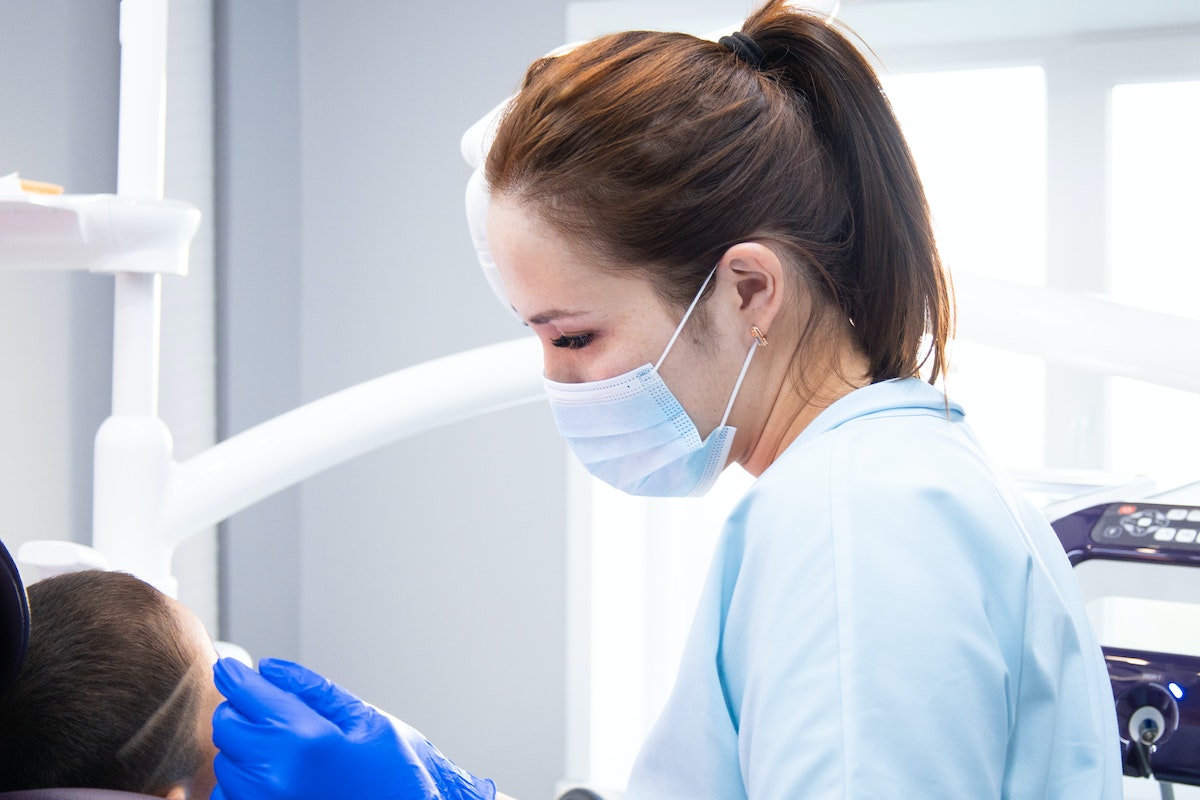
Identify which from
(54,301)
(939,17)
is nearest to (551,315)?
(54,301)

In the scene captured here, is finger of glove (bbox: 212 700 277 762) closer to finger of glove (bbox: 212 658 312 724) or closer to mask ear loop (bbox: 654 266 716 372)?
finger of glove (bbox: 212 658 312 724)

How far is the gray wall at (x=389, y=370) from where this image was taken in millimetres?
2898

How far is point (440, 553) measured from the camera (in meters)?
3.01

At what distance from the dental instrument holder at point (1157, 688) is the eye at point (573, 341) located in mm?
781

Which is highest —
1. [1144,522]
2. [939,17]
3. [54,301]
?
[939,17]

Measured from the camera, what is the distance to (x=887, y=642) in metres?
0.59

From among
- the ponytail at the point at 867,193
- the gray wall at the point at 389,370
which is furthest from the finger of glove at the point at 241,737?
the gray wall at the point at 389,370

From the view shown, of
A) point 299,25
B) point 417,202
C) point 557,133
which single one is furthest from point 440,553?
point 557,133

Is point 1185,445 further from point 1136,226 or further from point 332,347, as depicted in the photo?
point 332,347

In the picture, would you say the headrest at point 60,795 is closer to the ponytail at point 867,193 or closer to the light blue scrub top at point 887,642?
the light blue scrub top at point 887,642

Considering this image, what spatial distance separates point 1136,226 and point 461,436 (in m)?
1.82

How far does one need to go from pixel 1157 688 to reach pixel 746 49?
3.00 feet

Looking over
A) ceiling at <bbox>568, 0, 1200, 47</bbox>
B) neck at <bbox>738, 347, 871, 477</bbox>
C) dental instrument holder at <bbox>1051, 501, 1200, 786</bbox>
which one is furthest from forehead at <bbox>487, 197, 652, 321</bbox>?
ceiling at <bbox>568, 0, 1200, 47</bbox>

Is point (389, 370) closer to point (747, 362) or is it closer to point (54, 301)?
point (54, 301)
